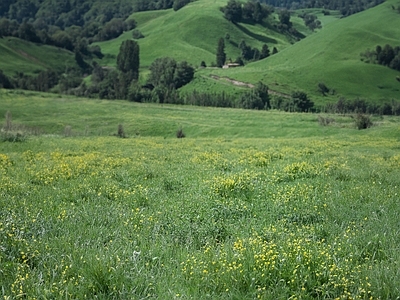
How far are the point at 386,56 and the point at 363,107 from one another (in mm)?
54771

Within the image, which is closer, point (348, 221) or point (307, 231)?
point (307, 231)

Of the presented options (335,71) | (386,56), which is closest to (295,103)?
(335,71)

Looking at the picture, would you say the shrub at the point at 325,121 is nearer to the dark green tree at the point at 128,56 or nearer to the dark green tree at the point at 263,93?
the dark green tree at the point at 263,93

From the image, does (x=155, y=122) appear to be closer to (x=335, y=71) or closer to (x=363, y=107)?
(x=363, y=107)

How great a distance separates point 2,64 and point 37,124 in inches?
5224

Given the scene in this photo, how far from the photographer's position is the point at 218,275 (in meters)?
5.88

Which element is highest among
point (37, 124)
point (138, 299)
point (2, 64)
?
point (2, 64)

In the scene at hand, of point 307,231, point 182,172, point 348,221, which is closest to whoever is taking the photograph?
point 307,231

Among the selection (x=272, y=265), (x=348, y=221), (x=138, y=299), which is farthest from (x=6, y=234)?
(x=348, y=221)

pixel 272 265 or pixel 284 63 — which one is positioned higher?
pixel 284 63

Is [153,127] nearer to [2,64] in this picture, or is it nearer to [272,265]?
[272,265]

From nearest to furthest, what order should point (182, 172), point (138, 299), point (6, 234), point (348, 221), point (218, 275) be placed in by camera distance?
point (138, 299) → point (218, 275) → point (6, 234) → point (348, 221) → point (182, 172)

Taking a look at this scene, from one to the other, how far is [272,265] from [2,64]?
695 feet

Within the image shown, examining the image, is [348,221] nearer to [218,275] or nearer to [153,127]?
[218,275]
